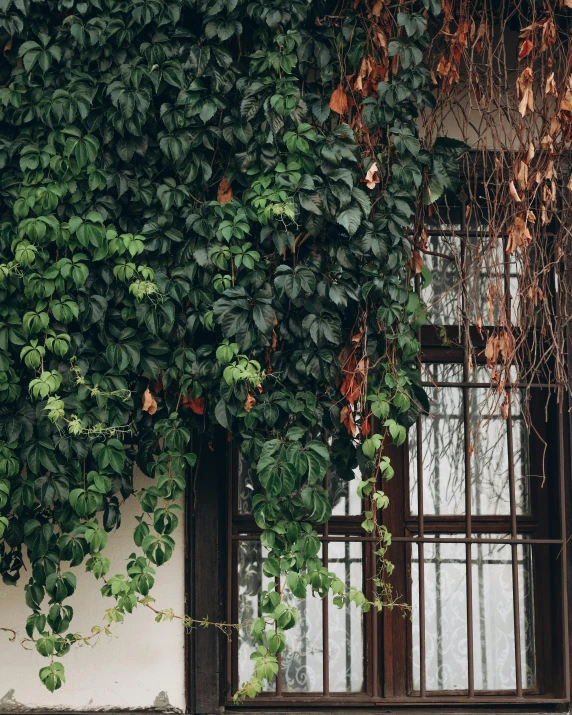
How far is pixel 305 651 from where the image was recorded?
3775 mm

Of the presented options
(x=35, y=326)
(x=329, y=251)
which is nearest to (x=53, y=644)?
(x=35, y=326)

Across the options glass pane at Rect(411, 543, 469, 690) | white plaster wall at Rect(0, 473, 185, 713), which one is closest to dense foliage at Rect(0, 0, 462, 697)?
white plaster wall at Rect(0, 473, 185, 713)

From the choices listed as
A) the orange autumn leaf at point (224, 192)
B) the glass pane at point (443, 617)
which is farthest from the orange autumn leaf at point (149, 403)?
the glass pane at point (443, 617)

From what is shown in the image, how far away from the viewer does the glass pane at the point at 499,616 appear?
3.81 meters

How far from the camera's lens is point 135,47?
11.3 feet

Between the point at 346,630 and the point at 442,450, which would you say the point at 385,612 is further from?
the point at 442,450

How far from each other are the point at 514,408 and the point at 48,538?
1.87 metres

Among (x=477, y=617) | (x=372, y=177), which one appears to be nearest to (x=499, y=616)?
(x=477, y=617)

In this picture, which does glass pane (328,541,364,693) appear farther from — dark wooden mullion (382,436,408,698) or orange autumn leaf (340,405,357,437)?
orange autumn leaf (340,405,357,437)

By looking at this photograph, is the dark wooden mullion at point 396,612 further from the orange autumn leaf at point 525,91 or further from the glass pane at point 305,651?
the orange autumn leaf at point 525,91

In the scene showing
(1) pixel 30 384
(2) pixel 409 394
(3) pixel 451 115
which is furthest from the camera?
(3) pixel 451 115

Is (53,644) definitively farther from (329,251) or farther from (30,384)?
(329,251)

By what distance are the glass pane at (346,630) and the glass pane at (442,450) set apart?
311 millimetres

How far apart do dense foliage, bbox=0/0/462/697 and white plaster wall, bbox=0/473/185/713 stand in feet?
0.60
